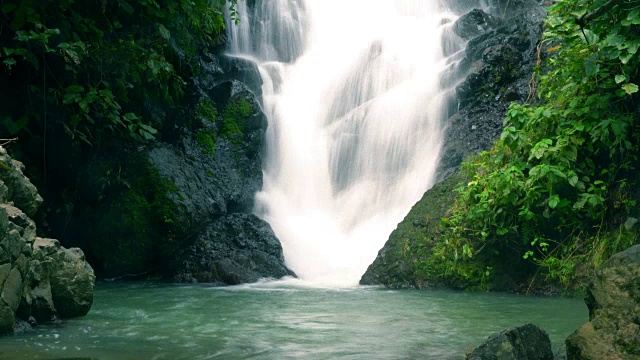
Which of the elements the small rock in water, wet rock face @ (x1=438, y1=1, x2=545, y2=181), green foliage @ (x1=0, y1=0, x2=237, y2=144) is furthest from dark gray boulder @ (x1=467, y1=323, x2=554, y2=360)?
wet rock face @ (x1=438, y1=1, x2=545, y2=181)

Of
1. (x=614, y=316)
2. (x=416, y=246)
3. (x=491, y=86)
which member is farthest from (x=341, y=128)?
(x=614, y=316)

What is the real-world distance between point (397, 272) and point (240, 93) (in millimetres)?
4719

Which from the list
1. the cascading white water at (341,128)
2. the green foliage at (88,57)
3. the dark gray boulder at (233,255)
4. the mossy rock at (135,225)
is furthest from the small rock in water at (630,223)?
the mossy rock at (135,225)

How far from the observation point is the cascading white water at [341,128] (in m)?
10.5

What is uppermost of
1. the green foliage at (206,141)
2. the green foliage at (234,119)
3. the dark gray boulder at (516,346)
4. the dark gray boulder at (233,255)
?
the green foliage at (234,119)

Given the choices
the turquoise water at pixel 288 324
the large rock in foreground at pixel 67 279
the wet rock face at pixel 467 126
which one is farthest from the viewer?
the wet rock face at pixel 467 126

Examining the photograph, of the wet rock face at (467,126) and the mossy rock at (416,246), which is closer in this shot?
the mossy rock at (416,246)

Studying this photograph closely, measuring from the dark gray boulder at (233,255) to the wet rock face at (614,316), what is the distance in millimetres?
6201

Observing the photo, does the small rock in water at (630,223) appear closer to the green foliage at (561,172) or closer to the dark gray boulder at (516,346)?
the green foliage at (561,172)

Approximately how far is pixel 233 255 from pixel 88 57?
3.42 metres

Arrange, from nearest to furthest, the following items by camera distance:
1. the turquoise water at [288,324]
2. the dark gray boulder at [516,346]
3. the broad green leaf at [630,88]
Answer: the dark gray boulder at [516,346]
the turquoise water at [288,324]
the broad green leaf at [630,88]

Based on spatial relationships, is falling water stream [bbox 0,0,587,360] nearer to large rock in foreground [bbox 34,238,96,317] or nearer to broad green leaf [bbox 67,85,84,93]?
large rock in foreground [bbox 34,238,96,317]

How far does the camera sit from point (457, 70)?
39.0 feet

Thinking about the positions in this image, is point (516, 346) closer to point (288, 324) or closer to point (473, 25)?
point (288, 324)
